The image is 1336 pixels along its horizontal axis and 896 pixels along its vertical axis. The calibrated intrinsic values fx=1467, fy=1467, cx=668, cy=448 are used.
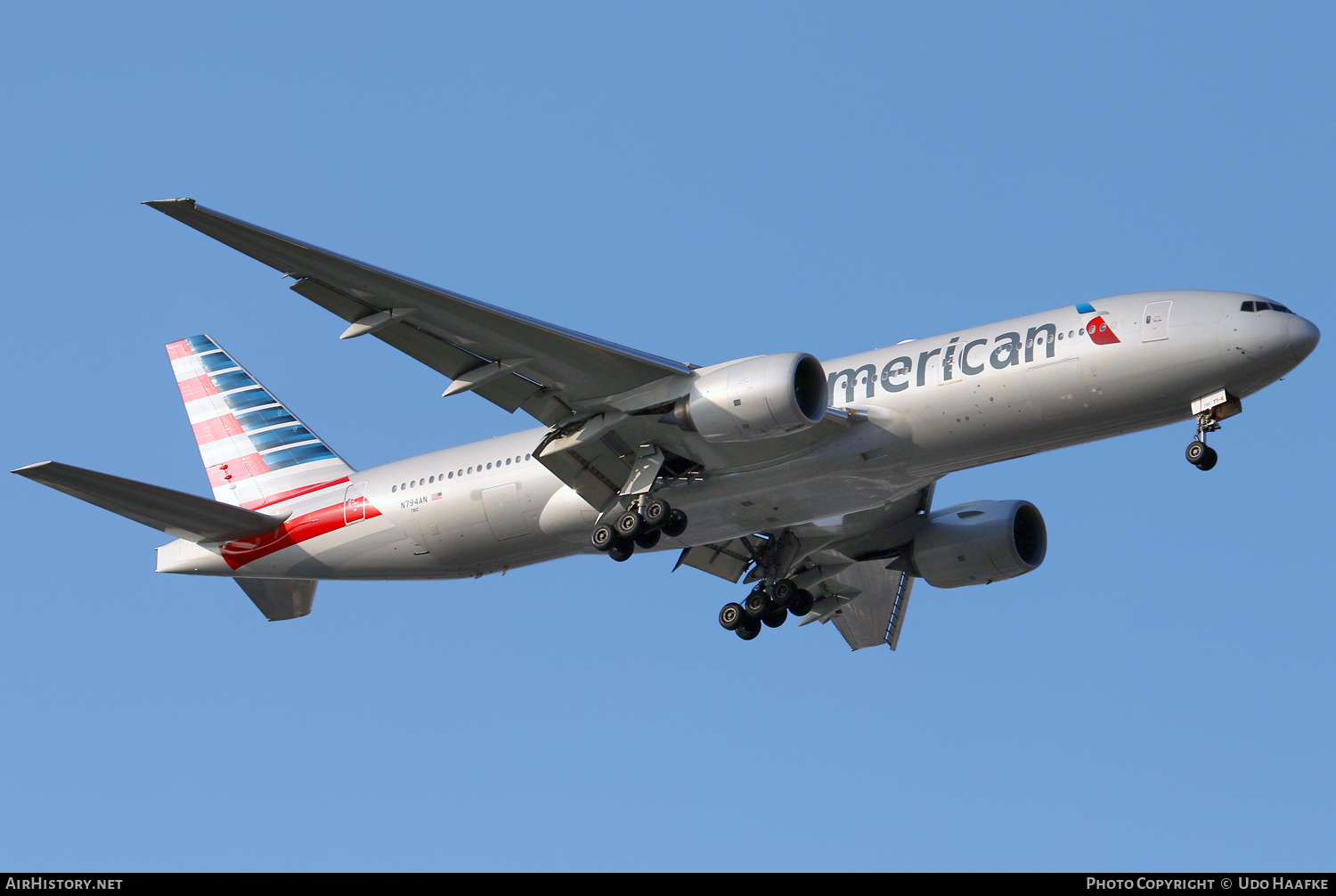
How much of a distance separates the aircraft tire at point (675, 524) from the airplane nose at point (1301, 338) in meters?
11.0

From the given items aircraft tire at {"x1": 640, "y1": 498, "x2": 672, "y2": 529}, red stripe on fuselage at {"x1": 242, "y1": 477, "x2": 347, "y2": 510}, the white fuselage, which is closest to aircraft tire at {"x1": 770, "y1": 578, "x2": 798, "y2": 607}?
the white fuselage

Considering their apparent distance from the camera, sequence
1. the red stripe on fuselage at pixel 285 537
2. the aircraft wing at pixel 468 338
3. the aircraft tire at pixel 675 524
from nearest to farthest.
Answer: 1. the aircraft wing at pixel 468 338
2. the aircraft tire at pixel 675 524
3. the red stripe on fuselage at pixel 285 537

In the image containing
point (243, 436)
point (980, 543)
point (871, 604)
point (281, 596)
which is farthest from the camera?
point (871, 604)

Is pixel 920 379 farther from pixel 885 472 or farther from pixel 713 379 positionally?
pixel 713 379

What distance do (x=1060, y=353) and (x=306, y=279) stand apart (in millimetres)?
12752

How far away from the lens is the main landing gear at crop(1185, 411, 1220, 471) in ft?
81.8

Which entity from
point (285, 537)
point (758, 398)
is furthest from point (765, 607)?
point (285, 537)

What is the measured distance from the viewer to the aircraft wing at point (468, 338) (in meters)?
23.7

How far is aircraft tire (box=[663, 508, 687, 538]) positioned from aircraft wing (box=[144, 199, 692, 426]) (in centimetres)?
251

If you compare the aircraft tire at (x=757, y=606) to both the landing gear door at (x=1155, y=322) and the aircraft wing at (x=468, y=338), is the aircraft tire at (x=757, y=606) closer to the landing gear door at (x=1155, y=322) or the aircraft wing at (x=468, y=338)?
the aircraft wing at (x=468, y=338)

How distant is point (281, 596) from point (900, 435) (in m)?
15.2

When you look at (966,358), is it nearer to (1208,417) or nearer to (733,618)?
(1208,417)

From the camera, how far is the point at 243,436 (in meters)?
34.0

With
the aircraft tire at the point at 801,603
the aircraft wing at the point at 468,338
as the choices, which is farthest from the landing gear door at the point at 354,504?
the aircraft tire at the point at 801,603
